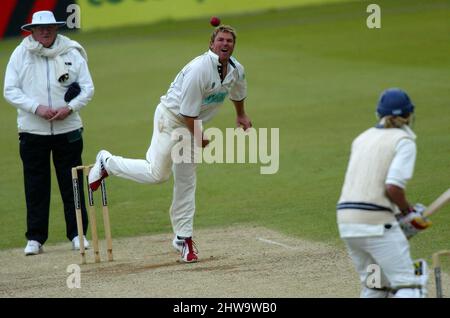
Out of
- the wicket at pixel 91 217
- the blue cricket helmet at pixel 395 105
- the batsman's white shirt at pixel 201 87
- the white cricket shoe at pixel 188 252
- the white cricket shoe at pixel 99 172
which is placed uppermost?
the batsman's white shirt at pixel 201 87

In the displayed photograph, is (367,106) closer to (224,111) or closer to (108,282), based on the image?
(224,111)

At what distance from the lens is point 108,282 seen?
27.1ft

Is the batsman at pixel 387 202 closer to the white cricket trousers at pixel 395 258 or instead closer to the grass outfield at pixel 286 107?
the white cricket trousers at pixel 395 258

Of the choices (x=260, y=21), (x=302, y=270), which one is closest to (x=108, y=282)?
(x=302, y=270)

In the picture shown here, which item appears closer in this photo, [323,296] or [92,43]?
[323,296]

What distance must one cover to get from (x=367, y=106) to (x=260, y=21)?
9035mm

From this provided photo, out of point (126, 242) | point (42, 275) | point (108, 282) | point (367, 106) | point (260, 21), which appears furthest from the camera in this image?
point (260, 21)

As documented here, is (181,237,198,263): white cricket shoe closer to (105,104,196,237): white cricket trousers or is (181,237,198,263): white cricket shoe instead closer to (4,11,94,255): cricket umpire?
(105,104,196,237): white cricket trousers

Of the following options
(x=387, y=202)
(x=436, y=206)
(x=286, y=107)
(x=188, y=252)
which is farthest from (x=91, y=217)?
→ (x=286, y=107)

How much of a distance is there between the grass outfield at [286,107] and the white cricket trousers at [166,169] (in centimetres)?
133

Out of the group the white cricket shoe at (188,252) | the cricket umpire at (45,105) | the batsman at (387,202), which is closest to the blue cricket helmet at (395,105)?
the batsman at (387,202)

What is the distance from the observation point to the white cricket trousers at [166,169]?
906 cm

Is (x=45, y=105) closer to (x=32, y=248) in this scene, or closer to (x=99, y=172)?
(x=99, y=172)

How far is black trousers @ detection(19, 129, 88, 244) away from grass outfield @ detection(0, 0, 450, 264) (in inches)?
25.3
